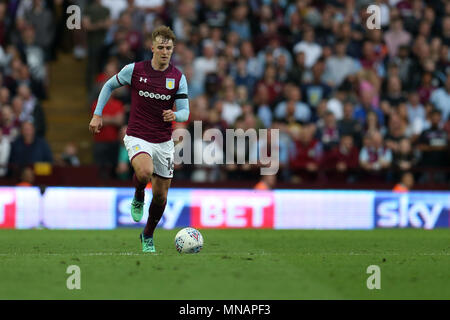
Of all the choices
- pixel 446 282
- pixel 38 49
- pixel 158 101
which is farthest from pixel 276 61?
pixel 446 282

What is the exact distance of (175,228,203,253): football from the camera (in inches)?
448

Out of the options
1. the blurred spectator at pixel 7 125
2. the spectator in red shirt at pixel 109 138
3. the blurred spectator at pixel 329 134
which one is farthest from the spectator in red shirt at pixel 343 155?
the blurred spectator at pixel 7 125

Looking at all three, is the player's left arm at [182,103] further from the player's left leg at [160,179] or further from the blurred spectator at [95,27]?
the blurred spectator at [95,27]

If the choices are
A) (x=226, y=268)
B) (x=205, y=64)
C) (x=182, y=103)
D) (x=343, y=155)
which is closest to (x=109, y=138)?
(x=205, y=64)

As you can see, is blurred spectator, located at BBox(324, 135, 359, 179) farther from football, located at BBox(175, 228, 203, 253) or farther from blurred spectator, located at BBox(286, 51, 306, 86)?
football, located at BBox(175, 228, 203, 253)

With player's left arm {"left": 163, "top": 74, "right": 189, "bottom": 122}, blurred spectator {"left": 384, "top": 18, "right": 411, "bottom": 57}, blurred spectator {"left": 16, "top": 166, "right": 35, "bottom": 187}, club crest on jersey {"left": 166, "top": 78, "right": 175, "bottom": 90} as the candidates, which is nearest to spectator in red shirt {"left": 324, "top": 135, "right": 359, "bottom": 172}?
blurred spectator {"left": 384, "top": 18, "right": 411, "bottom": 57}

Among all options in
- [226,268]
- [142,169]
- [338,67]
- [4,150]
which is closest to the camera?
[226,268]

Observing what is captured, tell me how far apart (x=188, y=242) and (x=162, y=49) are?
7.71ft

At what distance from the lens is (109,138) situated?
18391 mm

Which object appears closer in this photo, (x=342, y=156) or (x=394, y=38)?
(x=342, y=156)

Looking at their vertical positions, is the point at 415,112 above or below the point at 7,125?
above

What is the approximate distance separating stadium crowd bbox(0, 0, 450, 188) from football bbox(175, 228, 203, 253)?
6453 millimetres

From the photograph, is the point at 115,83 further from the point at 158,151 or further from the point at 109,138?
the point at 109,138
